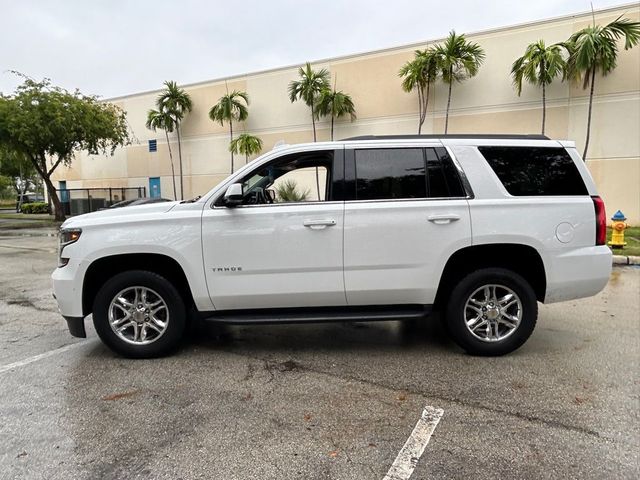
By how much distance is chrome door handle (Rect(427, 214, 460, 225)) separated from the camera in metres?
3.99

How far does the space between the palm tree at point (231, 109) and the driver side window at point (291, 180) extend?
678 inches

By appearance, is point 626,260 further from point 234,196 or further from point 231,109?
point 231,109

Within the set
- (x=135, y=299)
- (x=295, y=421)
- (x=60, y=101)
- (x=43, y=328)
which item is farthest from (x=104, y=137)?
(x=295, y=421)

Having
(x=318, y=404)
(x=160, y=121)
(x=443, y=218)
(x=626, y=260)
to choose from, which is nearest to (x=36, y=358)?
(x=318, y=404)

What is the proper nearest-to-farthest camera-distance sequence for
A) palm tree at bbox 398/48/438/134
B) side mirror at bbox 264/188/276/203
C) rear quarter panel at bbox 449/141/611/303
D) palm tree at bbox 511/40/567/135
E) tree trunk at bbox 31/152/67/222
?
rear quarter panel at bbox 449/141/611/303
side mirror at bbox 264/188/276/203
palm tree at bbox 511/40/567/135
palm tree at bbox 398/48/438/134
tree trunk at bbox 31/152/67/222

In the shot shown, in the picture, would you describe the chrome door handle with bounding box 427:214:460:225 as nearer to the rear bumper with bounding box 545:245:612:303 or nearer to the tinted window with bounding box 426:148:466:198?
the tinted window with bounding box 426:148:466:198

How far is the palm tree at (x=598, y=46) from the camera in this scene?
13.7 m

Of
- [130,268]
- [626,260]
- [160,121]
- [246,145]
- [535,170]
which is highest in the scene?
[160,121]

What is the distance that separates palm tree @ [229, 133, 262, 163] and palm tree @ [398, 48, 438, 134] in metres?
→ 7.07

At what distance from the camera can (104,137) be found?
22.0 m

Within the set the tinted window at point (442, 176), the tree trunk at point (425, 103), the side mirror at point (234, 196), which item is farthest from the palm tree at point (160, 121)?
the tinted window at point (442, 176)

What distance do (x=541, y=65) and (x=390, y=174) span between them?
13.9m

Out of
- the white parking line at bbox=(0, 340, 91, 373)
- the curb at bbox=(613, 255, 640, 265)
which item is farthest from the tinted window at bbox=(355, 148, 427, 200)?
the curb at bbox=(613, 255, 640, 265)

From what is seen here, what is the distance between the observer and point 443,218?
157 inches
